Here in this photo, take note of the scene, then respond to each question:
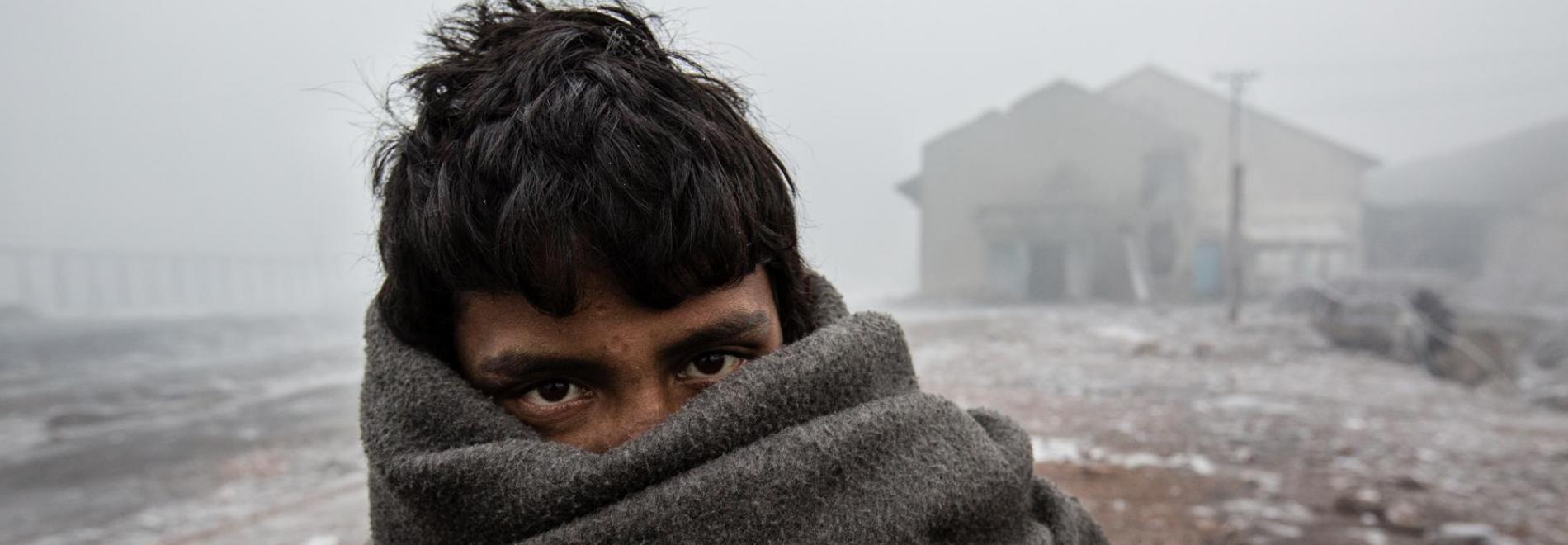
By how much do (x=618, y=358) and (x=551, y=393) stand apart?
13 cm

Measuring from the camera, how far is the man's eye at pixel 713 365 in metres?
0.93

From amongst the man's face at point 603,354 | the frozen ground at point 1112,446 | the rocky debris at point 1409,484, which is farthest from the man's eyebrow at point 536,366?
the rocky debris at point 1409,484

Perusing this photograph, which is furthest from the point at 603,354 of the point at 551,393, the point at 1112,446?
the point at 1112,446

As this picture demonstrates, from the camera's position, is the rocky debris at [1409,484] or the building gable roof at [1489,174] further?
the building gable roof at [1489,174]

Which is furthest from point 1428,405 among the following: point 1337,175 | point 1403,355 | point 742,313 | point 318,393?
point 1337,175

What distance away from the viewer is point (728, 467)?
30.2 inches

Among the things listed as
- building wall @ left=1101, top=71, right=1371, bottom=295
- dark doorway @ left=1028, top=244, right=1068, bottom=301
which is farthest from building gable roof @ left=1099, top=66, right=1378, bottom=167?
dark doorway @ left=1028, top=244, right=1068, bottom=301

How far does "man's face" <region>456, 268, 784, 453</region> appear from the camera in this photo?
849 mm

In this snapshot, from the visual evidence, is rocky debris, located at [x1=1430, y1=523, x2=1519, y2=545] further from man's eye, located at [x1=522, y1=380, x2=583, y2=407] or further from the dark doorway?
the dark doorway

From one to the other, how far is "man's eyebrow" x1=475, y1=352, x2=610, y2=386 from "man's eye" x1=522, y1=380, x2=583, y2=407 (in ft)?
0.11

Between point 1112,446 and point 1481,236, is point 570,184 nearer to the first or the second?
point 1112,446

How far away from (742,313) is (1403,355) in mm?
10526

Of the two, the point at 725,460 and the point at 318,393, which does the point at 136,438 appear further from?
the point at 725,460

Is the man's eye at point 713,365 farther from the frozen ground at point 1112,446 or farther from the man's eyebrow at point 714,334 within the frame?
the frozen ground at point 1112,446
